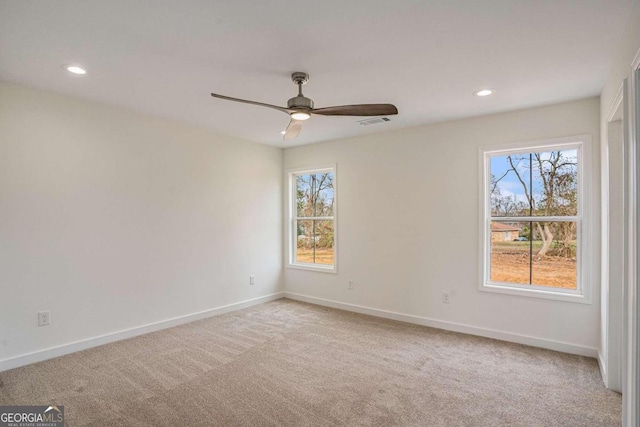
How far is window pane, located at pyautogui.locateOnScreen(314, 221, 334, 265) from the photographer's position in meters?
5.44

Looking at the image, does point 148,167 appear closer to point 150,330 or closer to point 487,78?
point 150,330

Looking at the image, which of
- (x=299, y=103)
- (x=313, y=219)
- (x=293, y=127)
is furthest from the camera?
(x=313, y=219)

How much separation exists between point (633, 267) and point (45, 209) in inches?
179

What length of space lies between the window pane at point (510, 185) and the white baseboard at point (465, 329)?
1.35 metres

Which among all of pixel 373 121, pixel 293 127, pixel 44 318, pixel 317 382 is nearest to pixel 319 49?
pixel 293 127

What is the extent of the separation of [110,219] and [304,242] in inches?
115

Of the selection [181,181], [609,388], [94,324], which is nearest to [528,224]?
[609,388]

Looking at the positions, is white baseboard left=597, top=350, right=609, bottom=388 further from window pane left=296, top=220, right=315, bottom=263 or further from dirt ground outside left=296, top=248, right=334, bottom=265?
window pane left=296, top=220, right=315, bottom=263

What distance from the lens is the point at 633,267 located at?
1808mm

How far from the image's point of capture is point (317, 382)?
9.34 feet

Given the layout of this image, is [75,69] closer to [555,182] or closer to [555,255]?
[555,182]

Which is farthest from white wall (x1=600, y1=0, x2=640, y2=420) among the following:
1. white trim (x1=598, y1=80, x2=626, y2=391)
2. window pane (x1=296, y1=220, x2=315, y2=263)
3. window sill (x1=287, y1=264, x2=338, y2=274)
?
window pane (x1=296, y1=220, x2=315, y2=263)

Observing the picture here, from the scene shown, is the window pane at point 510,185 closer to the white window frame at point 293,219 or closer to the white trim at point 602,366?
the white trim at point 602,366

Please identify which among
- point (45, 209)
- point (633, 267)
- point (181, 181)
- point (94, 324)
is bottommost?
point (94, 324)
